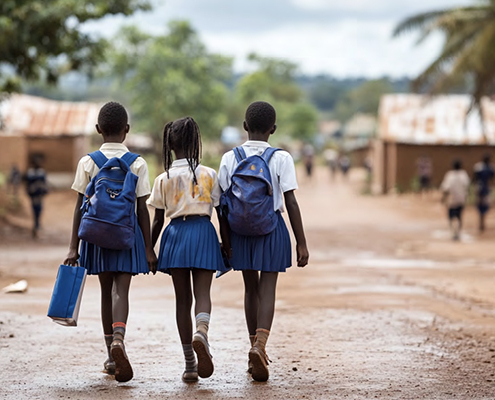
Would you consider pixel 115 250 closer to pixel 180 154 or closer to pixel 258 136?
pixel 180 154

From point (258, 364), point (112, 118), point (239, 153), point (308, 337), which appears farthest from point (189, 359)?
point (308, 337)

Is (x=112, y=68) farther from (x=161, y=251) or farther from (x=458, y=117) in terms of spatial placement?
(x=161, y=251)

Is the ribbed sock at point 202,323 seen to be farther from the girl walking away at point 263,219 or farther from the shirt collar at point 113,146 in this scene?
the shirt collar at point 113,146

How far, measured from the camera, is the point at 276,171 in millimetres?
5648

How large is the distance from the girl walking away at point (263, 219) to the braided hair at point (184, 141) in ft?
0.63

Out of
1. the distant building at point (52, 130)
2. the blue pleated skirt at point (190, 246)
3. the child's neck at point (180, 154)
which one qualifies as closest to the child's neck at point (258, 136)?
the child's neck at point (180, 154)

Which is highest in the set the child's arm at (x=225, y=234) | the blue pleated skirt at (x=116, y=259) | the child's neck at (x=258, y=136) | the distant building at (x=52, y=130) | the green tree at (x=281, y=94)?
the green tree at (x=281, y=94)

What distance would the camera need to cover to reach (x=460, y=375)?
5.79 m

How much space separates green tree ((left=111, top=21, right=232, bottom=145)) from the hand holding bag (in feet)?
126

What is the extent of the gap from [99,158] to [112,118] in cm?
27

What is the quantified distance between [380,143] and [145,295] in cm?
2606

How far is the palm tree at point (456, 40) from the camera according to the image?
22047 millimetres

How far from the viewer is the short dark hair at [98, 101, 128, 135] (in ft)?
18.3

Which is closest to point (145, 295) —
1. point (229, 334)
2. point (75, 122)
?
point (229, 334)
